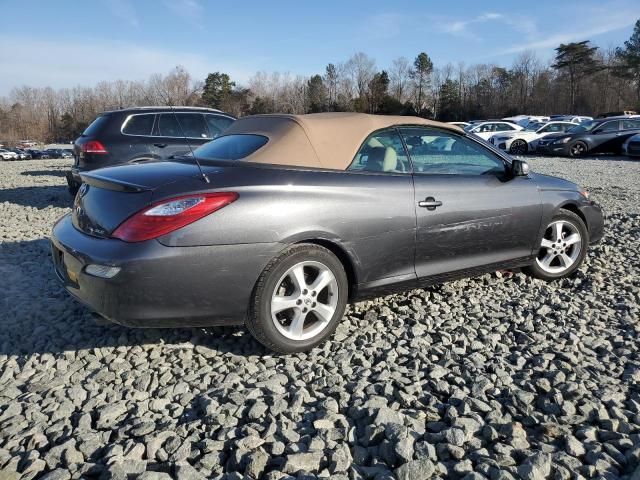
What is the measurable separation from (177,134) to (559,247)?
6.05 meters

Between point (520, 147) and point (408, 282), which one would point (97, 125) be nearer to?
point (408, 282)

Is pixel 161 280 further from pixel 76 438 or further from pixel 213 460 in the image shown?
pixel 213 460

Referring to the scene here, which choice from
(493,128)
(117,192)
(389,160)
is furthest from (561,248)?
(493,128)

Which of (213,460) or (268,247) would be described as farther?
(268,247)

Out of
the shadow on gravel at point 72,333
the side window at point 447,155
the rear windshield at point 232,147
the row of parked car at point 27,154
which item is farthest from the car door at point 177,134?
the row of parked car at point 27,154

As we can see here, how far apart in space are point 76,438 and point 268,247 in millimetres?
1294

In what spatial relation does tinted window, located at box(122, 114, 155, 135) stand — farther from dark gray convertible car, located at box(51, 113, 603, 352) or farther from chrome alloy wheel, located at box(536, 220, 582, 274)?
chrome alloy wheel, located at box(536, 220, 582, 274)

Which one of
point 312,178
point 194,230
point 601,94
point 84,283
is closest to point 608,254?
point 312,178

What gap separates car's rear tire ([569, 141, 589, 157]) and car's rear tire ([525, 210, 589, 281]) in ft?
54.9

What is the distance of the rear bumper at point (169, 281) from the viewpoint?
262cm

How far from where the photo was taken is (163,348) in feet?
10.3

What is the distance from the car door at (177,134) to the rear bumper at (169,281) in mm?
5254

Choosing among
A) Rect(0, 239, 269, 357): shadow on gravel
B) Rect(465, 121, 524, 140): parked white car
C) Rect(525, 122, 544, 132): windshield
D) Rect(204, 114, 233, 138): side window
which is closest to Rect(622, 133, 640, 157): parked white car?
Rect(525, 122, 544, 132): windshield

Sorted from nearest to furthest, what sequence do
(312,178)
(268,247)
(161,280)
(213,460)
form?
(213,460) → (161,280) → (268,247) → (312,178)
